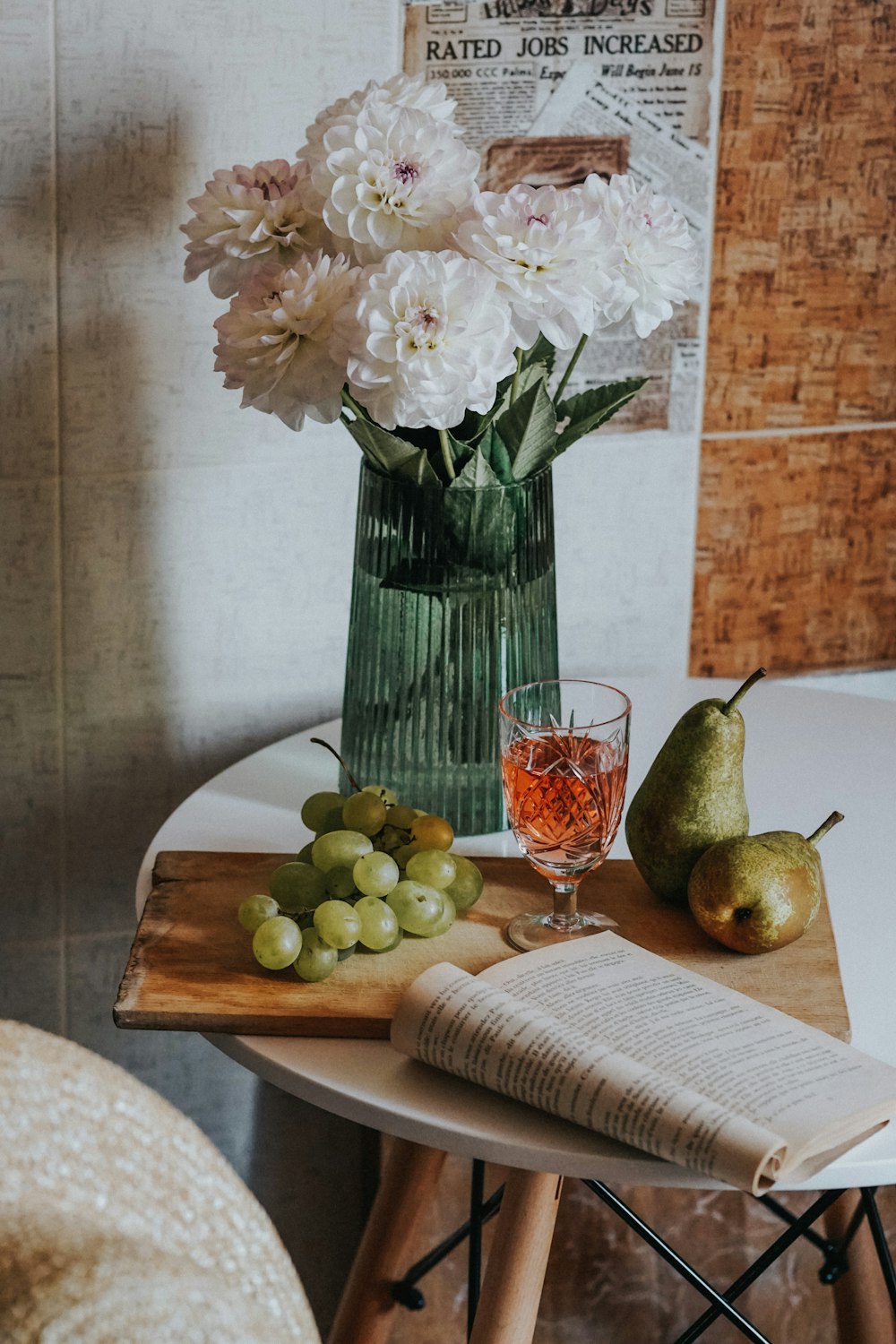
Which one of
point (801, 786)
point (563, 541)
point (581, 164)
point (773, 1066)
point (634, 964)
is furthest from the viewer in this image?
point (563, 541)

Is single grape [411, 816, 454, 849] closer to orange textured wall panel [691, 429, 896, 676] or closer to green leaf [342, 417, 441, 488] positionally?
green leaf [342, 417, 441, 488]

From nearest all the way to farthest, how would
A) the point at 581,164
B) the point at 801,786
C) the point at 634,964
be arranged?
the point at 634,964, the point at 801,786, the point at 581,164

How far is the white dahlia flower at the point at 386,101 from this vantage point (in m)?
1.04

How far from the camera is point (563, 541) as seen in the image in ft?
4.85

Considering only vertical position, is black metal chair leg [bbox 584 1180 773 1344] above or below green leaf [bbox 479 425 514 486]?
below

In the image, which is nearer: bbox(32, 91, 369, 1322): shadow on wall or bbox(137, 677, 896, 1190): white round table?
bbox(137, 677, 896, 1190): white round table

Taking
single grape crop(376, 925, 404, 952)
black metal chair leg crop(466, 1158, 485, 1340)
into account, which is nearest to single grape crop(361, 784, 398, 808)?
single grape crop(376, 925, 404, 952)

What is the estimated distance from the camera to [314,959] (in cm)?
90

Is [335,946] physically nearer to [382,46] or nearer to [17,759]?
[17,759]

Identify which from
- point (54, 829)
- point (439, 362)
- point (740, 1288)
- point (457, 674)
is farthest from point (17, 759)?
point (740, 1288)

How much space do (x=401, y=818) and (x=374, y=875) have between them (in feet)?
0.30

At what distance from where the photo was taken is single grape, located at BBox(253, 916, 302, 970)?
0.89 meters

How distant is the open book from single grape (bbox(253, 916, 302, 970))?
0.27ft

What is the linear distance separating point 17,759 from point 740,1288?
2.61 feet
